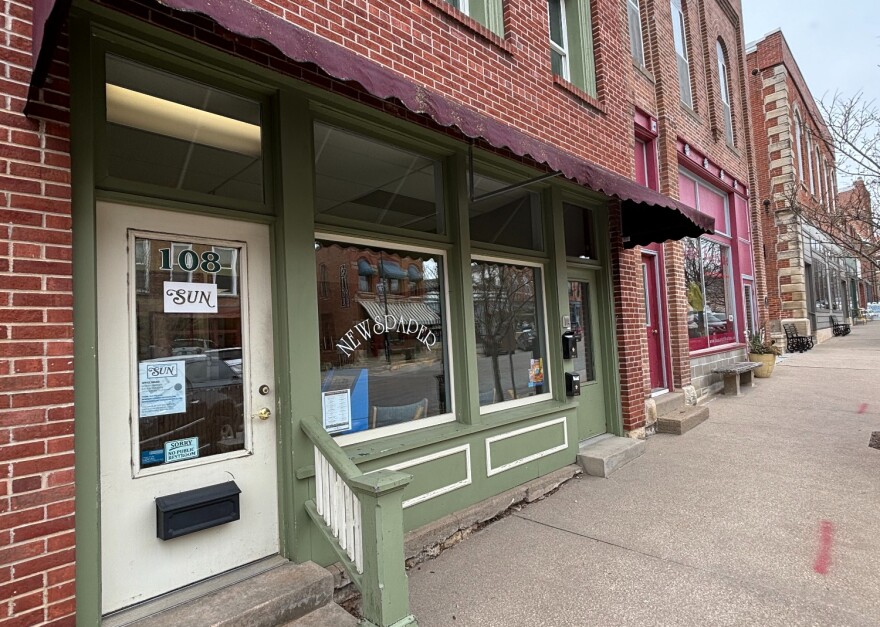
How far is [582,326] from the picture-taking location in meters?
5.95

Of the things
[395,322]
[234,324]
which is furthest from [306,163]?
[395,322]

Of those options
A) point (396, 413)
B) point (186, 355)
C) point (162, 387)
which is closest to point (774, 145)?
point (396, 413)

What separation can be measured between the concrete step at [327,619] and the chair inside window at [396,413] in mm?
1264

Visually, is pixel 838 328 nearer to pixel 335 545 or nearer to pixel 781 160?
pixel 781 160

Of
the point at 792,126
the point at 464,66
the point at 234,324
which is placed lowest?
the point at 234,324

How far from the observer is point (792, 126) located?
16922 mm

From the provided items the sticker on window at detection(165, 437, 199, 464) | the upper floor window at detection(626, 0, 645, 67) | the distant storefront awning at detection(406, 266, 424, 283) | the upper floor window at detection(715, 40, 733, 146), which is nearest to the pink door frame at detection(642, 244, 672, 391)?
the upper floor window at detection(626, 0, 645, 67)

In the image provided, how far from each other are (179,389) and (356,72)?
1923mm

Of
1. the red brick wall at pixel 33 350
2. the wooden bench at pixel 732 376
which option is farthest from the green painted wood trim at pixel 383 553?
the wooden bench at pixel 732 376

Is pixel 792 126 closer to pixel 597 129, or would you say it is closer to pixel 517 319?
pixel 597 129

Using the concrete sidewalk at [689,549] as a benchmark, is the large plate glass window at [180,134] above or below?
above

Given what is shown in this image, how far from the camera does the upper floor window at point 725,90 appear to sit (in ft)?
35.3

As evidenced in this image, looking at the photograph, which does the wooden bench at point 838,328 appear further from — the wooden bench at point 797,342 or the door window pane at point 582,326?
the door window pane at point 582,326

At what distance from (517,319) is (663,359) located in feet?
13.0
